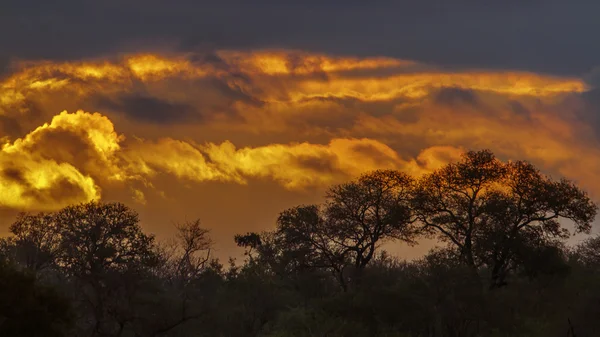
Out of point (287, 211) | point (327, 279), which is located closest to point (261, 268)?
point (327, 279)

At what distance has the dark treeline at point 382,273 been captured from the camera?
7688 centimetres

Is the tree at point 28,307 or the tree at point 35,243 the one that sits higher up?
the tree at point 35,243

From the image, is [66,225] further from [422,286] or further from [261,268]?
[422,286]

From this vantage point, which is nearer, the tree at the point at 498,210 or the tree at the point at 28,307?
the tree at the point at 28,307

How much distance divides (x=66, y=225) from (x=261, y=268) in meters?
27.8

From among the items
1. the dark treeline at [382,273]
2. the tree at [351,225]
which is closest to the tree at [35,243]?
the dark treeline at [382,273]

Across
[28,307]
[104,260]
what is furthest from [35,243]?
[28,307]

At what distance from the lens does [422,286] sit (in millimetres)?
76312

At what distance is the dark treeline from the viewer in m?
76.9

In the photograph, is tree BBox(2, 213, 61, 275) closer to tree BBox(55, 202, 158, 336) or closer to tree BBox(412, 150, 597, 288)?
tree BBox(55, 202, 158, 336)

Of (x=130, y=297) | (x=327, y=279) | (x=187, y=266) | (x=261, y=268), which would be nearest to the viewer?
(x=130, y=297)

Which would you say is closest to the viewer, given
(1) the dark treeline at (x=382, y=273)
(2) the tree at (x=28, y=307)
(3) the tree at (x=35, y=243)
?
(2) the tree at (x=28, y=307)

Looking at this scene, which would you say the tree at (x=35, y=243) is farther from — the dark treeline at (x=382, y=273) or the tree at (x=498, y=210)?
the tree at (x=498, y=210)

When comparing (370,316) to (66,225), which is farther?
(66,225)
